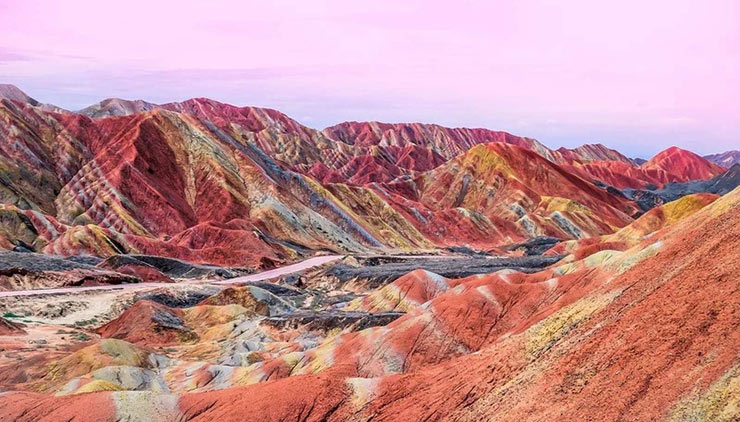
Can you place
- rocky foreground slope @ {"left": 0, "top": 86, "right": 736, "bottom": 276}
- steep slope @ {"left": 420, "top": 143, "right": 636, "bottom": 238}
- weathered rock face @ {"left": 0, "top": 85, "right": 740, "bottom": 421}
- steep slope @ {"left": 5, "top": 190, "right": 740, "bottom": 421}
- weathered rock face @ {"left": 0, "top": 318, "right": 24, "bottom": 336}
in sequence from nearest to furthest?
steep slope @ {"left": 5, "top": 190, "right": 740, "bottom": 421}, weathered rock face @ {"left": 0, "top": 85, "right": 740, "bottom": 421}, weathered rock face @ {"left": 0, "top": 318, "right": 24, "bottom": 336}, rocky foreground slope @ {"left": 0, "top": 86, "right": 736, "bottom": 276}, steep slope @ {"left": 420, "top": 143, "right": 636, "bottom": 238}

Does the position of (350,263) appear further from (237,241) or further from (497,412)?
(497,412)

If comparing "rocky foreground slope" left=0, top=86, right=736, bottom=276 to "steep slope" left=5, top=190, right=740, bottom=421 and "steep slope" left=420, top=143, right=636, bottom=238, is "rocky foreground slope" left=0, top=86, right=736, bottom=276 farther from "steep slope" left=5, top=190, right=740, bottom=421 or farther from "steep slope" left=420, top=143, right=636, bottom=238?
"steep slope" left=5, top=190, right=740, bottom=421

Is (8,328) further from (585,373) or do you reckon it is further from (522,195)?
(522,195)

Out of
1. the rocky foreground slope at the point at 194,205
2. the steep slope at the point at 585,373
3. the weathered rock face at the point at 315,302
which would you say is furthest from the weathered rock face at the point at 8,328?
the rocky foreground slope at the point at 194,205

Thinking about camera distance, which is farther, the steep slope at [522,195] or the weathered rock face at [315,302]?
the steep slope at [522,195]

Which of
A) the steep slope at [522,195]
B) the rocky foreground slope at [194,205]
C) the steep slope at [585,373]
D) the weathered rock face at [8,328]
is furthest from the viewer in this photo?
the steep slope at [522,195]

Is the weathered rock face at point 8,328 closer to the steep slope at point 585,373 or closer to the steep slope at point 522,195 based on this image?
the steep slope at point 585,373

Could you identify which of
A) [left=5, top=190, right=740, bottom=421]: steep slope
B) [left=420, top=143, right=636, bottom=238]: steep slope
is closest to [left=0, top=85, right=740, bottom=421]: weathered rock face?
[left=5, top=190, right=740, bottom=421]: steep slope

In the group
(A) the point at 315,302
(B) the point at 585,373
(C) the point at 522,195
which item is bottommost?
(A) the point at 315,302

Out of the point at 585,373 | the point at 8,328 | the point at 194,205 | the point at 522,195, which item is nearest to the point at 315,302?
the point at 8,328

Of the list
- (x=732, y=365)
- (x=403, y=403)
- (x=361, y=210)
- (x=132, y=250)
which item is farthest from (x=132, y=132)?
(x=732, y=365)

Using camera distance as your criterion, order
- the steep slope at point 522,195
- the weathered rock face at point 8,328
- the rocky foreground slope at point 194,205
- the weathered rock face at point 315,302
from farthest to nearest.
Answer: the steep slope at point 522,195 < the rocky foreground slope at point 194,205 < the weathered rock face at point 8,328 < the weathered rock face at point 315,302

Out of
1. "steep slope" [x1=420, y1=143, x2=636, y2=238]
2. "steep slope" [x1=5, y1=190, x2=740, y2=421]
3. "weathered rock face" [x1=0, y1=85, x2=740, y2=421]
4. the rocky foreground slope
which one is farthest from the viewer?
"steep slope" [x1=420, y1=143, x2=636, y2=238]
